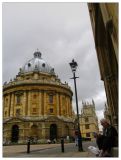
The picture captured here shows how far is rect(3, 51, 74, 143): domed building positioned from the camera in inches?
1868

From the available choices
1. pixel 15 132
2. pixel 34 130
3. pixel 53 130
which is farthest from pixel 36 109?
pixel 15 132

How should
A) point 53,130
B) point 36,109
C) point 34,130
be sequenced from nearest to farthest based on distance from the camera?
point 34,130 < point 53,130 < point 36,109

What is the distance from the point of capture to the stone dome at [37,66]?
198ft

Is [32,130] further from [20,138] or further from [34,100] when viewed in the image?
[34,100]

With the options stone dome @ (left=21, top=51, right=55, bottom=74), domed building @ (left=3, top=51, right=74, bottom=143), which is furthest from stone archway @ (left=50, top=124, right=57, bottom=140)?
stone dome @ (left=21, top=51, right=55, bottom=74)

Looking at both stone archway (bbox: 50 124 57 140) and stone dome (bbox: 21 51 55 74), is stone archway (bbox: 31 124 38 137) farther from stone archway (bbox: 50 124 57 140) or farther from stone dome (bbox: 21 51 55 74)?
stone dome (bbox: 21 51 55 74)

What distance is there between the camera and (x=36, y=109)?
50.0 m

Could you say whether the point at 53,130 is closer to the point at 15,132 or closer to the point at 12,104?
the point at 15,132

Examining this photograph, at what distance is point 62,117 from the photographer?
51.4 metres

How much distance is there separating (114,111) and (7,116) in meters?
41.6

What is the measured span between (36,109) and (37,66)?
15.2 meters

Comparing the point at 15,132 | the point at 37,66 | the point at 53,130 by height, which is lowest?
the point at 15,132

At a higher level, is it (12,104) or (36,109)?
(12,104)

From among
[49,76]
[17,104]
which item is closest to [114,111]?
[17,104]
